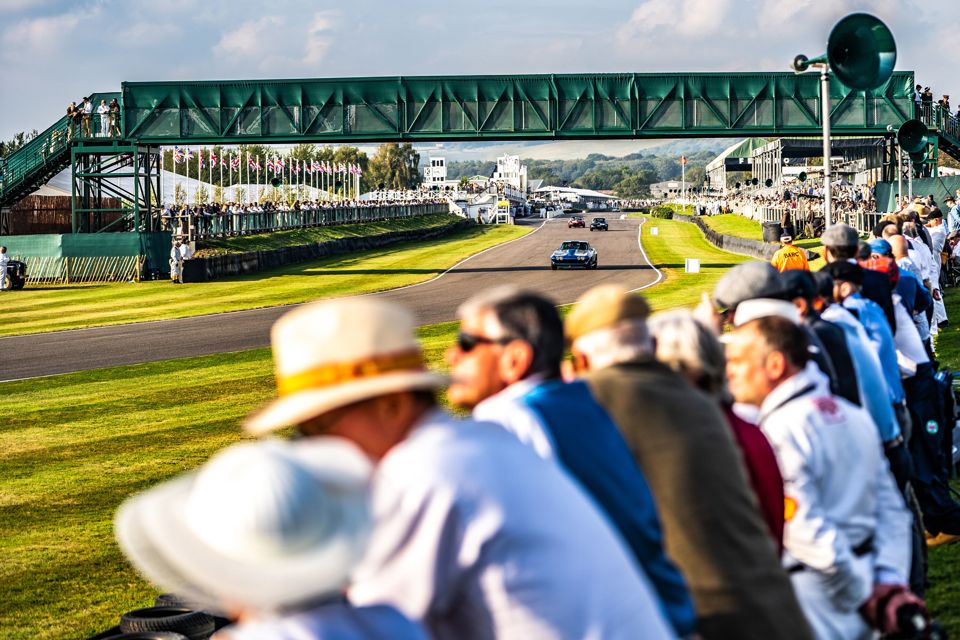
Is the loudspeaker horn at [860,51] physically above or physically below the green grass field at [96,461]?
above

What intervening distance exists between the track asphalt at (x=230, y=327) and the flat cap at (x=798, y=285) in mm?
21707

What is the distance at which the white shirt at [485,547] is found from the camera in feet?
9.12

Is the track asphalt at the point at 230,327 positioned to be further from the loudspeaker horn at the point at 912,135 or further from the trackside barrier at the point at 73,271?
the loudspeaker horn at the point at 912,135

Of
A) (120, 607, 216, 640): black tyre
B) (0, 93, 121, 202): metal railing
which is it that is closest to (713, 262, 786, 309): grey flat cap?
(120, 607, 216, 640): black tyre

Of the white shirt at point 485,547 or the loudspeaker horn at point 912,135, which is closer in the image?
the white shirt at point 485,547

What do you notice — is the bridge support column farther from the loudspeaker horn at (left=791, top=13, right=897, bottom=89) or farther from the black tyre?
the black tyre

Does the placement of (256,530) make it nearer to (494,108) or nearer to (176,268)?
(176,268)

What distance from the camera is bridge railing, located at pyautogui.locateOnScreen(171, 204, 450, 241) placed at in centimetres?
5350

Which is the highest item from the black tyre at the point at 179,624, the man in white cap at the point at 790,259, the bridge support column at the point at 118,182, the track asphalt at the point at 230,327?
the bridge support column at the point at 118,182

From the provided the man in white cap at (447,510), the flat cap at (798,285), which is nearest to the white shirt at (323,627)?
the man in white cap at (447,510)

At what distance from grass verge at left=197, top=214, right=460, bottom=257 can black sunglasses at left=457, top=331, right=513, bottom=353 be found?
48736 millimetres

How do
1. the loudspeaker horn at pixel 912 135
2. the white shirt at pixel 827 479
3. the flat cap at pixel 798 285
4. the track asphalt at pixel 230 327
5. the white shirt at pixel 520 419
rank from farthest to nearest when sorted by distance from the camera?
the track asphalt at pixel 230 327, the loudspeaker horn at pixel 912 135, the flat cap at pixel 798 285, the white shirt at pixel 827 479, the white shirt at pixel 520 419

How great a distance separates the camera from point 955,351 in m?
18.9

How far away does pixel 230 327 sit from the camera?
33562 mm
